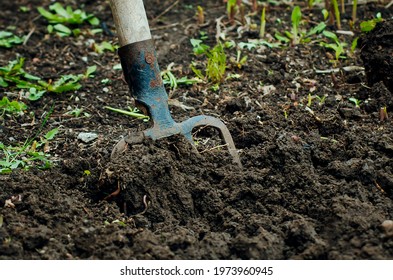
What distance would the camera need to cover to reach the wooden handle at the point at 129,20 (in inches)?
129

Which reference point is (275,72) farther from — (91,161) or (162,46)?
(91,161)

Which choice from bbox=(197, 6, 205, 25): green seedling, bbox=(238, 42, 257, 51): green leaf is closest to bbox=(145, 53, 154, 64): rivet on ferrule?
bbox=(238, 42, 257, 51): green leaf

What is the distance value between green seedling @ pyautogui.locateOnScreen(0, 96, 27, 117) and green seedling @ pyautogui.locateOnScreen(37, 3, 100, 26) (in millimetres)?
1054

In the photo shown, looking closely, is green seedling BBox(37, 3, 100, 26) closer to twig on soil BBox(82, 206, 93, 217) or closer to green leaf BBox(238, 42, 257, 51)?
green leaf BBox(238, 42, 257, 51)

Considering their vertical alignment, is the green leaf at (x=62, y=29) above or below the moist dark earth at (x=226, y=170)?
above

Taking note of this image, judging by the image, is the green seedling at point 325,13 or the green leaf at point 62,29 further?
the green leaf at point 62,29

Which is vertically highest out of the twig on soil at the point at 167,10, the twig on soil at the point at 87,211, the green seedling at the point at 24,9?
the green seedling at the point at 24,9

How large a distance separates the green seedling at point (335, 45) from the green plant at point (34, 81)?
52.9 inches

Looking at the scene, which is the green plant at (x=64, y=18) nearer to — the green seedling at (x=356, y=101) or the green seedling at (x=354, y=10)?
the green seedling at (x=354, y=10)

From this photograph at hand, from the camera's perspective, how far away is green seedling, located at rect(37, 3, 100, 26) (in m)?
4.90

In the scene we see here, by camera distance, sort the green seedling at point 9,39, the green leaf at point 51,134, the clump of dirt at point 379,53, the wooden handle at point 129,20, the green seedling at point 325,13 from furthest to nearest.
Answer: the green seedling at point 9,39 < the green seedling at point 325,13 < the clump of dirt at point 379,53 < the green leaf at point 51,134 < the wooden handle at point 129,20

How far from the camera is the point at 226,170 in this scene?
10.7 feet

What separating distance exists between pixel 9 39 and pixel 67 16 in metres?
0.41

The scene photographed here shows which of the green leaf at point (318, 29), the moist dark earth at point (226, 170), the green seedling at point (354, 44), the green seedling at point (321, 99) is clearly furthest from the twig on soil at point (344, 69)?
the green leaf at point (318, 29)
